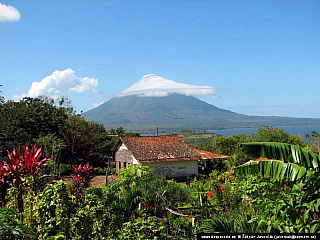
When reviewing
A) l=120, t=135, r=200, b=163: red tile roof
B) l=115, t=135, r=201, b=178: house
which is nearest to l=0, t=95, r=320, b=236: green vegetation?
l=115, t=135, r=201, b=178: house

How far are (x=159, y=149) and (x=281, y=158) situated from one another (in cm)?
2323

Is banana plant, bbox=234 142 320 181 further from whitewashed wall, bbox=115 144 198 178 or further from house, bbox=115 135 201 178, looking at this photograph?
whitewashed wall, bbox=115 144 198 178

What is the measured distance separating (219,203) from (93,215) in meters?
5.10

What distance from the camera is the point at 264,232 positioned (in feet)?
16.8

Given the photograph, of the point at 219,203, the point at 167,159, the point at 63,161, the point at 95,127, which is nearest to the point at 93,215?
the point at 219,203

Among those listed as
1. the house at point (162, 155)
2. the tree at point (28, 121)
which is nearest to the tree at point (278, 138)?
the house at point (162, 155)

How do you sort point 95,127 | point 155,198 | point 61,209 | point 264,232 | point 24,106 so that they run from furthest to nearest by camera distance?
point 95,127 < point 24,106 < point 155,198 < point 61,209 < point 264,232

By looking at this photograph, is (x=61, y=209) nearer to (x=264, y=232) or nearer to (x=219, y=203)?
(x=264, y=232)

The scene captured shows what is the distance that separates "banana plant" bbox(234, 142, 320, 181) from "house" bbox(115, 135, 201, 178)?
21304mm

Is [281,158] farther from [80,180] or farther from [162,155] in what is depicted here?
[162,155]

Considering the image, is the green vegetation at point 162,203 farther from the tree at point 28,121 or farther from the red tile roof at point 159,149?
the tree at point 28,121

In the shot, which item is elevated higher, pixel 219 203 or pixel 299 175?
pixel 299 175

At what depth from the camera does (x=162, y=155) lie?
93.0 ft

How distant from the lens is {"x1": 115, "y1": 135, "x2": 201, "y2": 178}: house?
27.9 m
